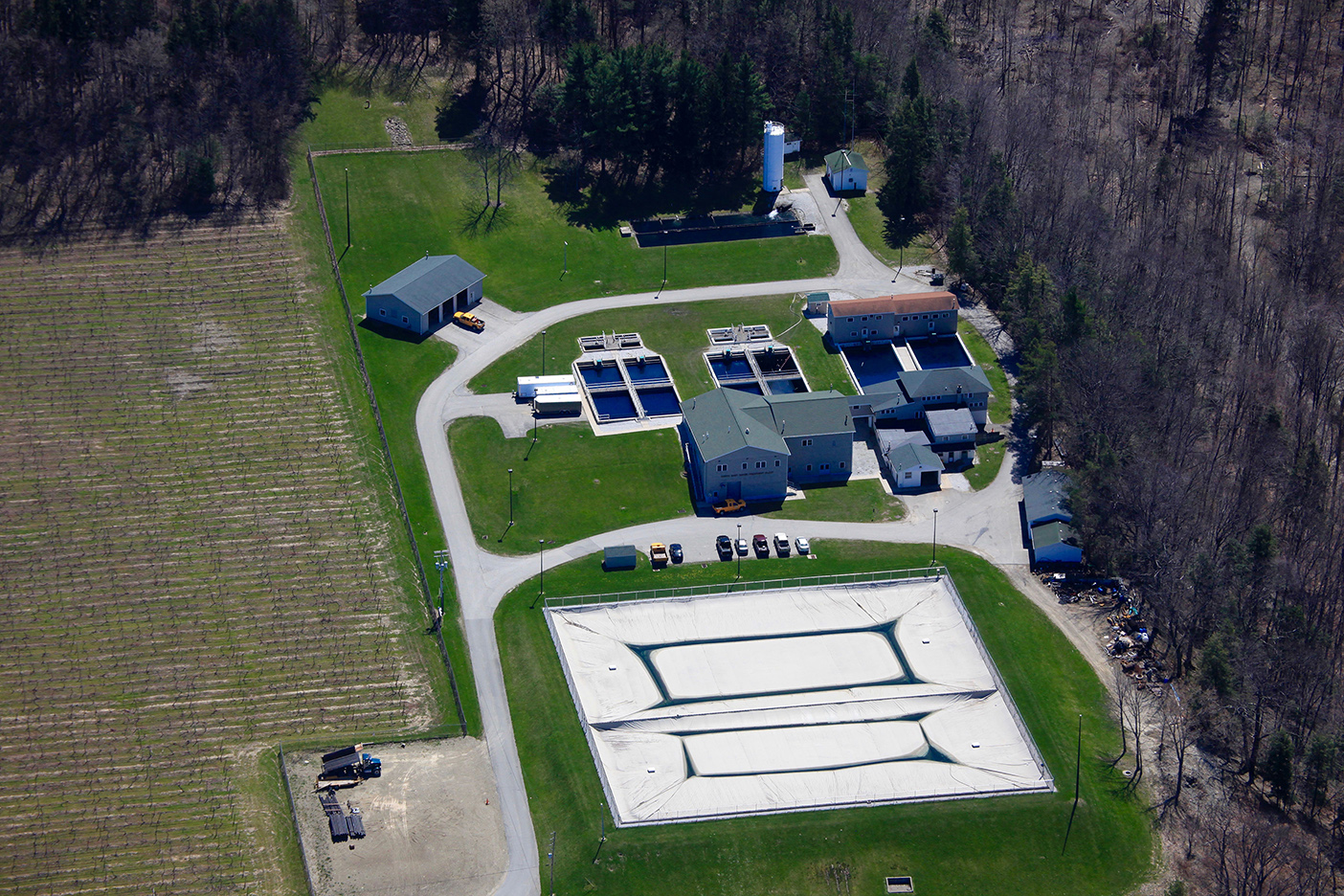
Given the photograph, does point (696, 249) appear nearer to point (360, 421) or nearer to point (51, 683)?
point (360, 421)

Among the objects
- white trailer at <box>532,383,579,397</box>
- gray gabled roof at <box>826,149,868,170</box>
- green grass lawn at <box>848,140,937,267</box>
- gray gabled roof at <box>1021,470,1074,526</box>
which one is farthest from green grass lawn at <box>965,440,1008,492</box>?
gray gabled roof at <box>826,149,868,170</box>

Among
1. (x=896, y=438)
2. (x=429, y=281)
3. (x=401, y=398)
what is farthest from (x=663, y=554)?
(x=429, y=281)

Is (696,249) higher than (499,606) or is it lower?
higher

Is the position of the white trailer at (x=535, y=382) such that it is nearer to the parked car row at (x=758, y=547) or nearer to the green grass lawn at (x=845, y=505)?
the green grass lawn at (x=845, y=505)

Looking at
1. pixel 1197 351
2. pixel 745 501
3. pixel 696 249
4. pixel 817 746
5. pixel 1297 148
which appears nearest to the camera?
pixel 817 746

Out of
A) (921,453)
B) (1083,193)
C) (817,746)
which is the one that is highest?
(1083,193)

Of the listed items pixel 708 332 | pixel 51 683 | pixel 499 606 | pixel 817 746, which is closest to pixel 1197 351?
pixel 708 332
